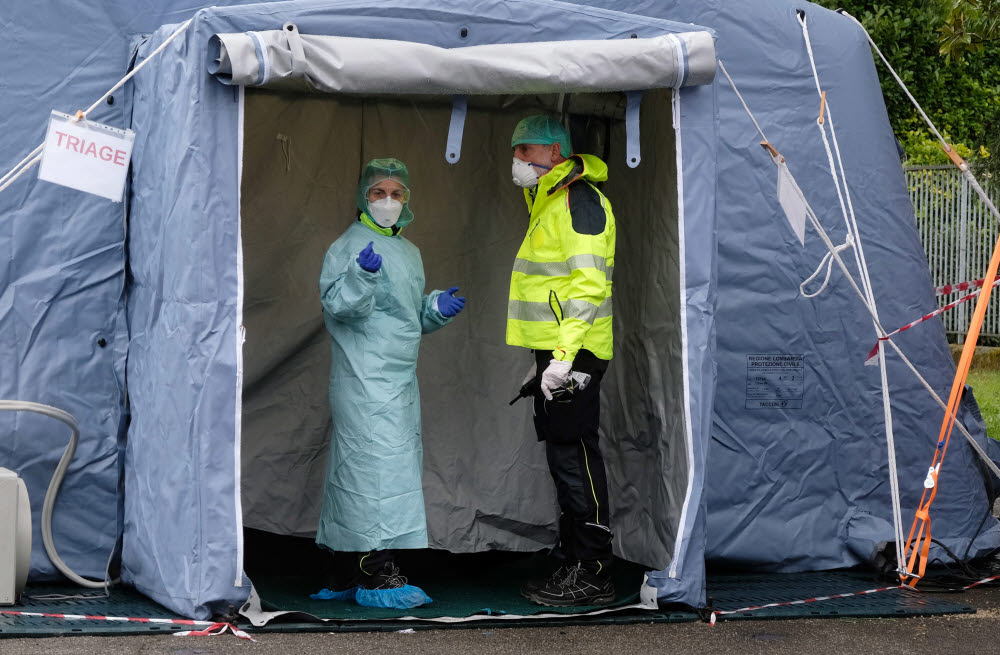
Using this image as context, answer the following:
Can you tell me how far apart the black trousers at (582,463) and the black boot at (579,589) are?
0.9 inches

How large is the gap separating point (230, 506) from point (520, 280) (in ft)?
3.88

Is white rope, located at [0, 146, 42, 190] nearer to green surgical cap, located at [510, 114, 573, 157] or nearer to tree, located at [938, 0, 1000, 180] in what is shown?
green surgical cap, located at [510, 114, 573, 157]

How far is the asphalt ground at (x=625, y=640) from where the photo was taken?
11.6 feet

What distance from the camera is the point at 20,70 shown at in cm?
419

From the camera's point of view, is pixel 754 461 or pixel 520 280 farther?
pixel 754 461

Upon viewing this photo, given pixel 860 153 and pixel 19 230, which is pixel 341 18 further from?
pixel 860 153

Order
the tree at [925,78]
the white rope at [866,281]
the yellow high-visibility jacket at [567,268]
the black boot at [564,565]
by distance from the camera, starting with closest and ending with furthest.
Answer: the yellow high-visibility jacket at [567,268]
the black boot at [564,565]
the white rope at [866,281]
the tree at [925,78]

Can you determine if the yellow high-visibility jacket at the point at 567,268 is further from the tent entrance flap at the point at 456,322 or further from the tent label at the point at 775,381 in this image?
the tent label at the point at 775,381

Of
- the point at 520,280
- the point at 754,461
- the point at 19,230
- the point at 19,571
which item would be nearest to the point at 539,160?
the point at 520,280

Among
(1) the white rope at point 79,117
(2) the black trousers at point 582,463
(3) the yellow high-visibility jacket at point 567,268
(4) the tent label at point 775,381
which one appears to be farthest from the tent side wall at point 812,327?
(1) the white rope at point 79,117

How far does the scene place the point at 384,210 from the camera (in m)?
4.19

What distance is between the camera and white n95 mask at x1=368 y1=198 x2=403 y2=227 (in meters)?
4.19

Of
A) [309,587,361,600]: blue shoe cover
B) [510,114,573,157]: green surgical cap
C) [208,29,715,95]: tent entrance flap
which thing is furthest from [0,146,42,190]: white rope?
[309,587,361,600]: blue shoe cover

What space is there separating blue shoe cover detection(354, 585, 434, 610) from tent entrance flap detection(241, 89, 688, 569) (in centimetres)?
86
